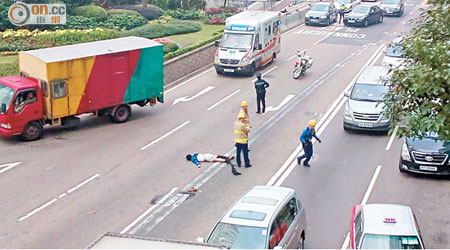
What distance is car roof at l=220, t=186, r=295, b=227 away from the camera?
1328 cm

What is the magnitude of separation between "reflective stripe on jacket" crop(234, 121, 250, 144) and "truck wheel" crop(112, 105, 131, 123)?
6774mm

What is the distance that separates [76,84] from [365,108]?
9867mm

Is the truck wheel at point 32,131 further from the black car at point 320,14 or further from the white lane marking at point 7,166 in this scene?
the black car at point 320,14

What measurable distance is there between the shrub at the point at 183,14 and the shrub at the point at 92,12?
6083mm

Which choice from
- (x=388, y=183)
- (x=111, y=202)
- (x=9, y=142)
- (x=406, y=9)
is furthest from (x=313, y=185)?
(x=406, y=9)

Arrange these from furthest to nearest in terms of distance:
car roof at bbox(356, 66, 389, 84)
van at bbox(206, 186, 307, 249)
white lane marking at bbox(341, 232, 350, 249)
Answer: car roof at bbox(356, 66, 389, 84), white lane marking at bbox(341, 232, 350, 249), van at bbox(206, 186, 307, 249)

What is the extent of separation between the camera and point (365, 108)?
24.2 m

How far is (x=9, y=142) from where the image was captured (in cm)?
2356

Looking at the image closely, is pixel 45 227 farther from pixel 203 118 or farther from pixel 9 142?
pixel 203 118

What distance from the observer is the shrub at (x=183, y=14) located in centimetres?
4516

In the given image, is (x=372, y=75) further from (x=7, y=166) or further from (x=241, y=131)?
(x=7, y=166)

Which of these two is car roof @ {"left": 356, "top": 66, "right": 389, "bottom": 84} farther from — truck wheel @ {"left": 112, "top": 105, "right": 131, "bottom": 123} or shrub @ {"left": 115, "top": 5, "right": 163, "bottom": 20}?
shrub @ {"left": 115, "top": 5, "right": 163, "bottom": 20}

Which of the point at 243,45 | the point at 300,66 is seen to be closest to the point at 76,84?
the point at 243,45

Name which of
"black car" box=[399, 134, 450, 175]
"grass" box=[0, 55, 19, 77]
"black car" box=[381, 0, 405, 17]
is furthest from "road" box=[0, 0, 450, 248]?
"black car" box=[381, 0, 405, 17]
